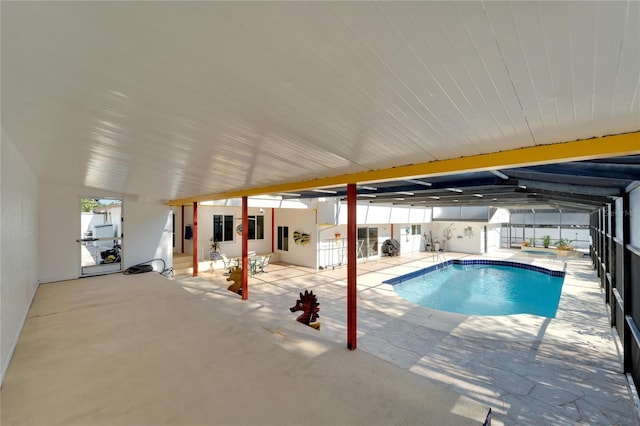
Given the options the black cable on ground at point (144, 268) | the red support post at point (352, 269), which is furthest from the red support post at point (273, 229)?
the red support post at point (352, 269)

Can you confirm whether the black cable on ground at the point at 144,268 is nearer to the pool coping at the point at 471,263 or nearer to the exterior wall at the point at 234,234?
the exterior wall at the point at 234,234

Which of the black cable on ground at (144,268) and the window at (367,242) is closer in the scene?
the black cable on ground at (144,268)

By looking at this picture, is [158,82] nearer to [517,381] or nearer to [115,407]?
[115,407]

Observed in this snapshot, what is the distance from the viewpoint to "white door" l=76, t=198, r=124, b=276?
7827mm

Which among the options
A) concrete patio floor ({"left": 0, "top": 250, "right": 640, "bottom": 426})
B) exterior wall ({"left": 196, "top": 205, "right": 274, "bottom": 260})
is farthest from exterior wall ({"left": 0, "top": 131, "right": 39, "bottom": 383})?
exterior wall ({"left": 196, "top": 205, "right": 274, "bottom": 260})

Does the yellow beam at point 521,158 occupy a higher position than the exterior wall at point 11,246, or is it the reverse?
the yellow beam at point 521,158

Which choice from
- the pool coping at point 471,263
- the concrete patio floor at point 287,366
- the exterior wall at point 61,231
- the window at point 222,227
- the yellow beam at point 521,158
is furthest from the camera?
the window at point 222,227

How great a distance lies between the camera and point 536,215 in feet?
62.2

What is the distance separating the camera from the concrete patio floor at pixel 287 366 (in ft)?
8.34

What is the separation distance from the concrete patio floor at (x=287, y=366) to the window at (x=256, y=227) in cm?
691

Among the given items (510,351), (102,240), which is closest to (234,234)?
(102,240)

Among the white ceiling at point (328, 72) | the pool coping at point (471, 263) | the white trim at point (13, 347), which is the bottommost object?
the pool coping at point (471, 263)

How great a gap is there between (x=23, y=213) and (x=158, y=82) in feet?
14.4

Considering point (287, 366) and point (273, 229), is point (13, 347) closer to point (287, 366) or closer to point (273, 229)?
point (287, 366)
